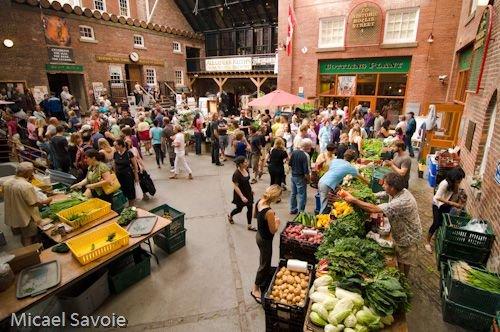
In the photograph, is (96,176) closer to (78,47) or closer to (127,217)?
(127,217)

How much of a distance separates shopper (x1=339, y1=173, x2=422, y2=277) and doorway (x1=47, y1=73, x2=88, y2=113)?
60.1ft

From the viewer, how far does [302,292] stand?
3143mm

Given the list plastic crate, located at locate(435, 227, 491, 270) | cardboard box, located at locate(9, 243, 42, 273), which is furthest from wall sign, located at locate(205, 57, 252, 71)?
cardboard box, located at locate(9, 243, 42, 273)

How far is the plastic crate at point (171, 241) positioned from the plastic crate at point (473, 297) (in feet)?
13.7

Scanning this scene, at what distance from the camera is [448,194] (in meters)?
4.67

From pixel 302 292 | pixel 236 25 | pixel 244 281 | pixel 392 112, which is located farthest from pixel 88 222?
pixel 236 25

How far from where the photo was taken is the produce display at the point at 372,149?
Answer: 7838 millimetres

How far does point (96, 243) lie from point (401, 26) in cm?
1528

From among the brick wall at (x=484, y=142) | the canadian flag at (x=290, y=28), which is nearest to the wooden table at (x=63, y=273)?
the brick wall at (x=484, y=142)

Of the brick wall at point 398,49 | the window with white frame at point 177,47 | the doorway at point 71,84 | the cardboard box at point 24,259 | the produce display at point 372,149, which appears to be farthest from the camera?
the window with white frame at point 177,47

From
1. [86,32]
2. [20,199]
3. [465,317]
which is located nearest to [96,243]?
[20,199]

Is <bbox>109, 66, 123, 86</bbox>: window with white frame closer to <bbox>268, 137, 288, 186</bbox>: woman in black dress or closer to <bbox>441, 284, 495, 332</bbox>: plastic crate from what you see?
<bbox>268, 137, 288, 186</bbox>: woman in black dress

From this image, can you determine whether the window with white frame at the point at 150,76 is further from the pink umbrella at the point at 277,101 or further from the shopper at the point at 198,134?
the pink umbrella at the point at 277,101

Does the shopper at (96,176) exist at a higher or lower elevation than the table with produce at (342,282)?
higher
